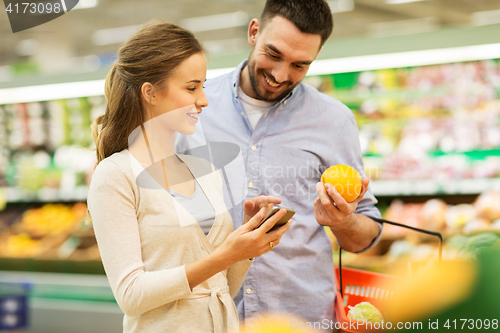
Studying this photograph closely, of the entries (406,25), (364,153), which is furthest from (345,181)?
(406,25)

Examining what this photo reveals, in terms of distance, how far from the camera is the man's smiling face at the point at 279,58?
1638 mm

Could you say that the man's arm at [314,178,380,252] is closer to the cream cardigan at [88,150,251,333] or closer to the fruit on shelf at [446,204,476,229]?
the cream cardigan at [88,150,251,333]

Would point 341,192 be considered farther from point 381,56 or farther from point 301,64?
point 381,56

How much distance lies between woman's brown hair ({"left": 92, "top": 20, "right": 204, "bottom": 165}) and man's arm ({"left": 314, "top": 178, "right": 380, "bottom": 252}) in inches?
23.0

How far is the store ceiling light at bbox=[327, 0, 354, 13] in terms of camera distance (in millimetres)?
8000

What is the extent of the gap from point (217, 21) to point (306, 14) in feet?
27.9

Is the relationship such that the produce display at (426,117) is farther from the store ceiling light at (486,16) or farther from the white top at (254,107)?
the store ceiling light at (486,16)

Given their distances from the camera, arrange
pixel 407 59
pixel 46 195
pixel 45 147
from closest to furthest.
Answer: pixel 407 59
pixel 46 195
pixel 45 147

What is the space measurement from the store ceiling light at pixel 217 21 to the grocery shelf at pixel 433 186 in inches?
254

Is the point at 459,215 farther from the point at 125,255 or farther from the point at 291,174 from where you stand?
the point at 125,255

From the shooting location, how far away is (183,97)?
1.29m

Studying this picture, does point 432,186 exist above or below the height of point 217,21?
above

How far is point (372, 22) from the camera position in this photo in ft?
32.2

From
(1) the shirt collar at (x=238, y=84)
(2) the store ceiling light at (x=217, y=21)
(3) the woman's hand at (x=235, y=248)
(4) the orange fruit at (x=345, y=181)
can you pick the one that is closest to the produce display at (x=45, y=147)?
(1) the shirt collar at (x=238, y=84)
